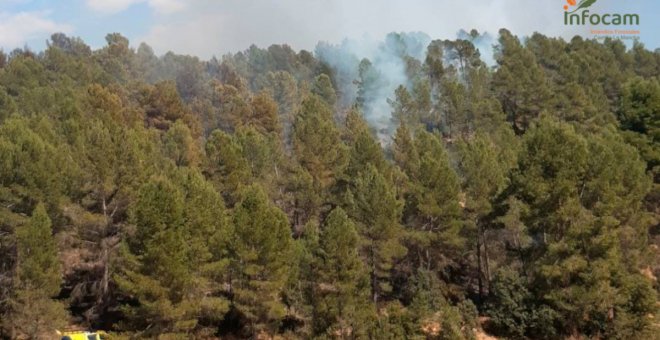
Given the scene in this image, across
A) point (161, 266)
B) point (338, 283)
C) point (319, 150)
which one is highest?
point (319, 150)

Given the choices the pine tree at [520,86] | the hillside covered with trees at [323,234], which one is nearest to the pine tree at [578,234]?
the hillside covered with trees at [323,234]

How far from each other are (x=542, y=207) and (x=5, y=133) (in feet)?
104

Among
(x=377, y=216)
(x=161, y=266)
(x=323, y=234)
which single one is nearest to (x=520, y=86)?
(x=377, y=216)

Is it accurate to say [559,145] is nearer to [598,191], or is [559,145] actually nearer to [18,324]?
[598,191]

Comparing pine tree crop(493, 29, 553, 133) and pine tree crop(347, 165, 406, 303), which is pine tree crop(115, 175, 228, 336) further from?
pine tree crop(493, 29, 553, 133)

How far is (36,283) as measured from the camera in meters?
26.0

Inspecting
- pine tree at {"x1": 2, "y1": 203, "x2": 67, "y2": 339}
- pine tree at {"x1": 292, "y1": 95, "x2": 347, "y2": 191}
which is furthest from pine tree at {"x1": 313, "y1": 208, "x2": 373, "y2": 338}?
pine tree at {"x1": 2, "y1": 203, "x2": 67, "y2": 339}

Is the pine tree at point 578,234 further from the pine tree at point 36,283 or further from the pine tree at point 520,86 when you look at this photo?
the pine tree at point 520,86

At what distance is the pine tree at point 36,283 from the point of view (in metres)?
25.8

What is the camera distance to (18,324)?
26.2 meters

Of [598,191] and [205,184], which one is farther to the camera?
[598,191]

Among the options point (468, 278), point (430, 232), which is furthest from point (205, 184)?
point (468, 278)

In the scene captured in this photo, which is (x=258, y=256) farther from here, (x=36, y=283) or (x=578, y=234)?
(x=578, y=234)

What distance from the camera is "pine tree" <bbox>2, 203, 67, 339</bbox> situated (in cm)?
2578
